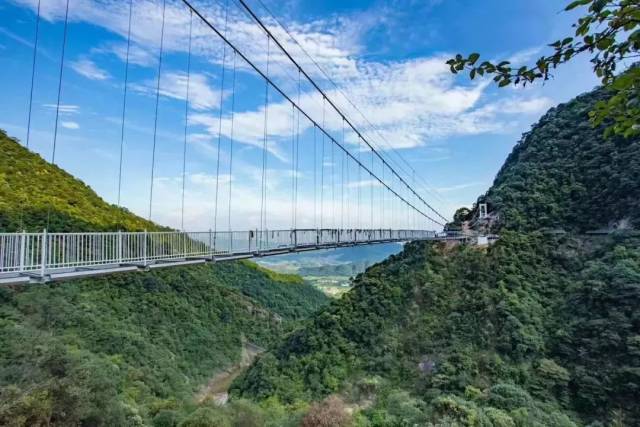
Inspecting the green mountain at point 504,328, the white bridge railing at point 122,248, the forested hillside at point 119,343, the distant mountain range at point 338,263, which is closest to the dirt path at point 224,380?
the forested hillside at point 119,343

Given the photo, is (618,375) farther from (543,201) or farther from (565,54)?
(565,54)

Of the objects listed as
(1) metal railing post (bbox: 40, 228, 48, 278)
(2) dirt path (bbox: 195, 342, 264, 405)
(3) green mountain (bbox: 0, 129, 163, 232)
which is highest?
(3) green mountain (bbox: 0, 129, 163, 232)

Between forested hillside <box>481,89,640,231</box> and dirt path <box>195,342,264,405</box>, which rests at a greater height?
forested hillside <box>481,89,640,231</box>

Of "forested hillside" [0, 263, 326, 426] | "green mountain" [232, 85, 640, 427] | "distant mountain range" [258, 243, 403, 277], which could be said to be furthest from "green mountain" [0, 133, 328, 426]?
"distant mountain range" [258, 243, 403, 277]

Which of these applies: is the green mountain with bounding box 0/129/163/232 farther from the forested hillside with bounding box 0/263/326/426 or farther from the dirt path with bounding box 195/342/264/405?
the dirt path with bounding box 195/342/264/405

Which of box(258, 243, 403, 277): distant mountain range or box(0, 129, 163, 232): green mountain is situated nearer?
box(0, 129, 163, 232): green mountain

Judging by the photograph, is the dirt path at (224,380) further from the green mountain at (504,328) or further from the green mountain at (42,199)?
the green mountain at (42,199)
